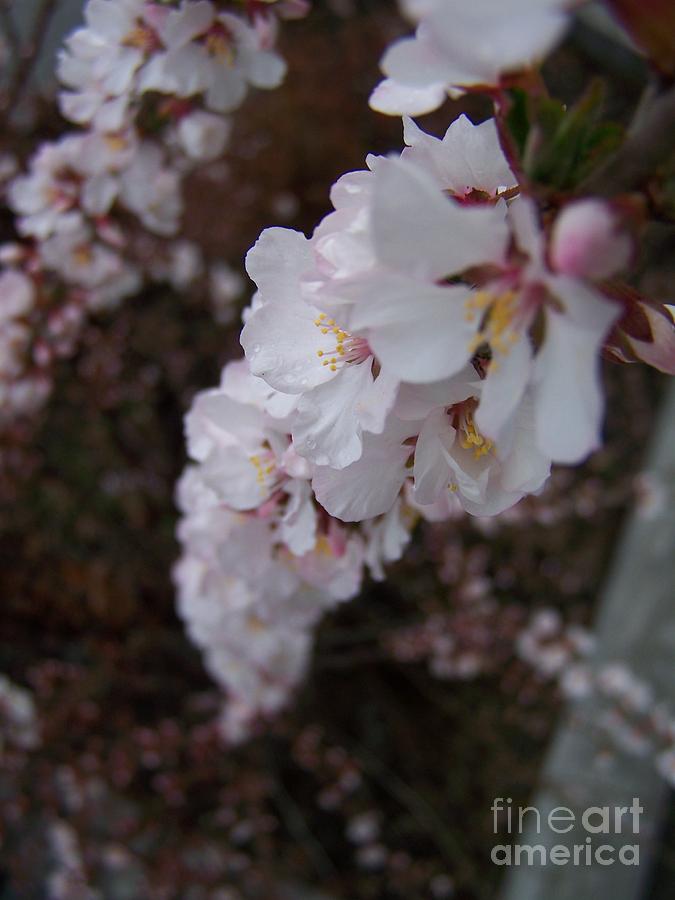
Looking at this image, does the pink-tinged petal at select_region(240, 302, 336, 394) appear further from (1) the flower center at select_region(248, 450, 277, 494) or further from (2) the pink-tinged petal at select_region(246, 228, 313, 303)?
(1) the flower center at select_region(248, 450, 277, 494)

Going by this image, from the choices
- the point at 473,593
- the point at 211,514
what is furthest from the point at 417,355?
the point at 473,593

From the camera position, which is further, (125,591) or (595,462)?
(595,462)

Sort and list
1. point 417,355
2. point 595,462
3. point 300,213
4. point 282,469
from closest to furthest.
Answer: point 417,355, point 282,469, point 595,462, point 300,213

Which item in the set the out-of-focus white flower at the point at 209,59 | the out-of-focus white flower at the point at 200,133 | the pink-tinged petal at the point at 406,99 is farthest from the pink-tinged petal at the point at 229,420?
the out-of-focus white flower at the point at 200,133

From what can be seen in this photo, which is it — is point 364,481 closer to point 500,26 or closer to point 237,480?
point 237,480

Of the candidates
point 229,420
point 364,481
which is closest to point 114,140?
point 229,420

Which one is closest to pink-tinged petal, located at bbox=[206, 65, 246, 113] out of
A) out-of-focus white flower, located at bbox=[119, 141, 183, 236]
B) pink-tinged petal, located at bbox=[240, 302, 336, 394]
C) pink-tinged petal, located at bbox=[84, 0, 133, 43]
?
Result: pink-tinged petal, located at bbox=[84, 0, 133, 43]

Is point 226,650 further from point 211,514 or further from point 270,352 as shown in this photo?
point 270,352
